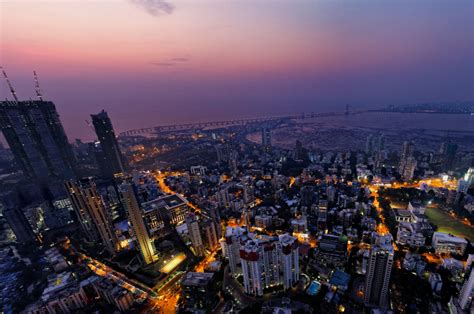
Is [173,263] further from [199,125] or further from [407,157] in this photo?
[199,125]

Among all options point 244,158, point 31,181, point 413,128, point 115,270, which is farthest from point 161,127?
point 413,128

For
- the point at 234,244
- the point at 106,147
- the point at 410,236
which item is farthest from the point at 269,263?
the point at 106,147

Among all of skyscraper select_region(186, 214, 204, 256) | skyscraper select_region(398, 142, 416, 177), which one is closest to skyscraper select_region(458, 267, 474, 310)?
skyscraper select_region(186, 214, 204, 256)

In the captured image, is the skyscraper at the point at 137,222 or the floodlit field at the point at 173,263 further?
the floodlit field at the point at 173,263

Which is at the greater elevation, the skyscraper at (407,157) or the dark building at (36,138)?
the dark building at (36,138)

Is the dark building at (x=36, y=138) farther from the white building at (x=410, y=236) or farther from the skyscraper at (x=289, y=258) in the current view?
the white building at (x=410, y=236)

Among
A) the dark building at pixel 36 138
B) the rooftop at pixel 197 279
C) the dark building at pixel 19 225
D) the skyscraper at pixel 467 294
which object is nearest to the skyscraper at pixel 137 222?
the rooftop at pixel 197 279

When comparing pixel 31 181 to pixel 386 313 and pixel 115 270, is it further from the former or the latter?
pixel 386 313
